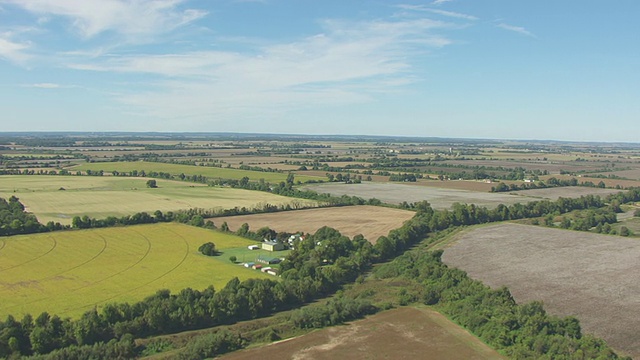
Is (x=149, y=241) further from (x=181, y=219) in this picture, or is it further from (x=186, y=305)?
(x=186, y=305)

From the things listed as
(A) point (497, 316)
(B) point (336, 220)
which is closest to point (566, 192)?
(B) point (336, 220)

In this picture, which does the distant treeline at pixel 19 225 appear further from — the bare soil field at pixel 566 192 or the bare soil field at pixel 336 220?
the bare soil field at pixel 566 192

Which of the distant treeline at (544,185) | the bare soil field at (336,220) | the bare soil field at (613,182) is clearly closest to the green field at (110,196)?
the bare soil field at (336,220)

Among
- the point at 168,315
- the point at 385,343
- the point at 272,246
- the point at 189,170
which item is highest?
the point at 189,170

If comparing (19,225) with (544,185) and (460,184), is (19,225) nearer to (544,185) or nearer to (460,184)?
(460,184)

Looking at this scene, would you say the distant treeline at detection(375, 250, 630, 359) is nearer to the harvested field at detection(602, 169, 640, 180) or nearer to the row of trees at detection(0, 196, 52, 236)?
the row of trees at detection(0, 196, 52, 236)

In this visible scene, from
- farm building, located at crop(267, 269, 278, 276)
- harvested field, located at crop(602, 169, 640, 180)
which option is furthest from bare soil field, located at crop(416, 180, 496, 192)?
farm building, located at crop(267, 269, 278, 276)
